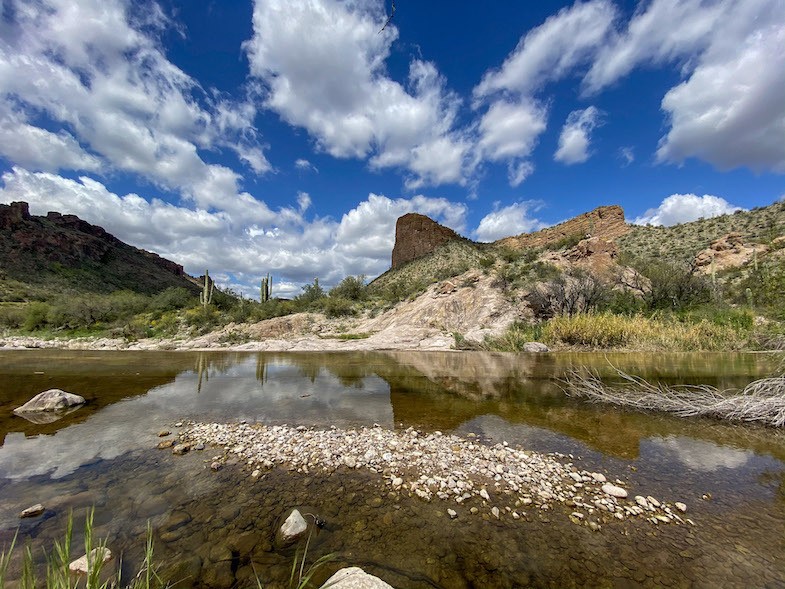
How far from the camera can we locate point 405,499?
3691mm

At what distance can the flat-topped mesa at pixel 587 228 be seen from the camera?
53.9 meters

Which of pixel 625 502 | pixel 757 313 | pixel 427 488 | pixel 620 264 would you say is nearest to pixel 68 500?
pixel 427 488

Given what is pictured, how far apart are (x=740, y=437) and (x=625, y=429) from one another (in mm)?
1491

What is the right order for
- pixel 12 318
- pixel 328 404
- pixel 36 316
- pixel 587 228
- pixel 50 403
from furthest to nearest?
pixel 587 228
pixel 12 318
pixel 36 316
pixel 328 404
pixel 50 403

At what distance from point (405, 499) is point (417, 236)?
221ft

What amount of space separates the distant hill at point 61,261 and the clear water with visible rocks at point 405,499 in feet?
171

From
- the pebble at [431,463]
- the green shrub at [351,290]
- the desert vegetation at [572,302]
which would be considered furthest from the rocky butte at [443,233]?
the pebble at [431,463]

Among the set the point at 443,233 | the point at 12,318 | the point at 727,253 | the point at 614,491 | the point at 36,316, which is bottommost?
the point at 614,491

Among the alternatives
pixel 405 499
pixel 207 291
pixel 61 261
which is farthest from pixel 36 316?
pixel 61 261

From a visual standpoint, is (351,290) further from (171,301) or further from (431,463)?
(431,463)

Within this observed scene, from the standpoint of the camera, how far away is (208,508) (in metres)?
3.51

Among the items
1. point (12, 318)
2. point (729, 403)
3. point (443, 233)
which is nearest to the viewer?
point (729, 403)

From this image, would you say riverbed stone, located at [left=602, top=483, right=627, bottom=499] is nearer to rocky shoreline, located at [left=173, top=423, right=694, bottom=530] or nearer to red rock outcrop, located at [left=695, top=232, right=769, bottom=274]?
rocky shoreline, located at [left=173, top=423, right=694, bottom=530]

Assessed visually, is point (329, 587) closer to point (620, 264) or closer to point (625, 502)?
point (625, 502)
